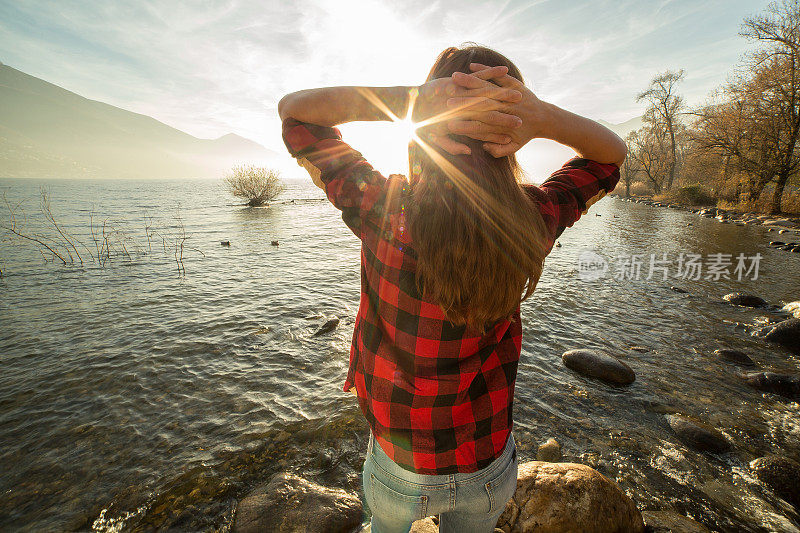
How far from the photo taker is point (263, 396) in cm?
514

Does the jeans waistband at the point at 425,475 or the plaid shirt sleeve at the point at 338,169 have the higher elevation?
the plaid shirt sleeve at the point at 338,169

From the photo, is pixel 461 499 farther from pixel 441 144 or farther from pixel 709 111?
pixel 709 111

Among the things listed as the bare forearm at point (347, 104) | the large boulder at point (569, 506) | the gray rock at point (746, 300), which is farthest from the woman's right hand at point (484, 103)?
the gray rock at point (746, 300)

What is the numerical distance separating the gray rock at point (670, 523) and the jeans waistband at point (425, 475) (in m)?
2.99

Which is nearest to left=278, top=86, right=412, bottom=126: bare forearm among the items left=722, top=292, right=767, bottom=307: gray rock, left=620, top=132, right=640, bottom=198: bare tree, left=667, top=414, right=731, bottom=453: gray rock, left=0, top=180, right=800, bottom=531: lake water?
left=0, top=180, right=800, bottom=531: lake water

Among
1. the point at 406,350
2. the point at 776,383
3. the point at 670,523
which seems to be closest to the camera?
the point at 406,350

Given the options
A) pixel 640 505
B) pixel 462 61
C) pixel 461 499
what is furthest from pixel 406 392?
pixel 640 505

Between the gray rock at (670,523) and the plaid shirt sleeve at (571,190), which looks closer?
the plaid shirt sleeve at (571,190)

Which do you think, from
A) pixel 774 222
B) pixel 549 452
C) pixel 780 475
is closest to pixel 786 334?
pixel 780 475

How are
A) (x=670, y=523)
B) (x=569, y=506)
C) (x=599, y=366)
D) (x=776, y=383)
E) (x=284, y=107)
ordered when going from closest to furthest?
1. (x=284, y=107)
2. (x=569, y=506)
3. (x=670, y=523)
4. (x=776, y=383)
5. (x=599, y=366)

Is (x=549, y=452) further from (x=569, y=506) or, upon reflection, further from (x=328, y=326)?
(x=328, y=326)

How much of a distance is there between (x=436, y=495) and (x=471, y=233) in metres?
1.16

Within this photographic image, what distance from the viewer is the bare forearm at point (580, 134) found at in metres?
1.52

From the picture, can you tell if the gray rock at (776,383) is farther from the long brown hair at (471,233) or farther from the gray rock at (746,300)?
the long brown hair at (471,233)
